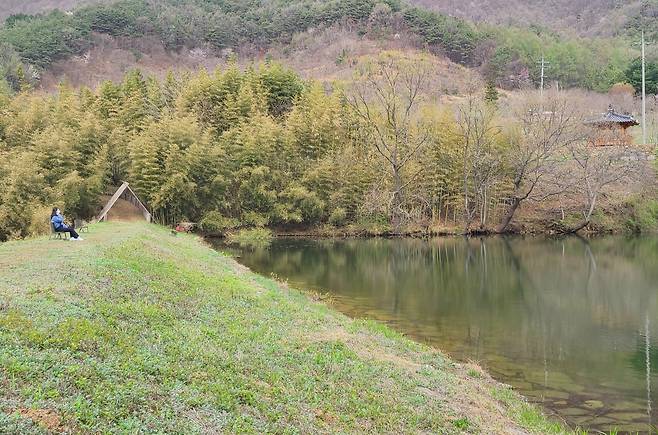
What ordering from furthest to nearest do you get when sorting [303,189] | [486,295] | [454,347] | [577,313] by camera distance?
[303,189] → [486,295] → [577,313] → [454,347]

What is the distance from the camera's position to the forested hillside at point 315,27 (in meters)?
69.3

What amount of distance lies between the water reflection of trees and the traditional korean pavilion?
37.4 ft

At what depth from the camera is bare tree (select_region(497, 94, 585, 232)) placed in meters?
33.8

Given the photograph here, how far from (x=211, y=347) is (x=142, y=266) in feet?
16.6

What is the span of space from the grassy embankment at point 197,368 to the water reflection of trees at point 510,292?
216cm

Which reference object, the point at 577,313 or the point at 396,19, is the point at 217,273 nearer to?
the point at 577,313

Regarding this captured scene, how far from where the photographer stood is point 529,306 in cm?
1416

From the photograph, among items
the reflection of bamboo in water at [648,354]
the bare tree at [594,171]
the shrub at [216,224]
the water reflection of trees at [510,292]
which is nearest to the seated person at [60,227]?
the water reflection of trees at [510,292]

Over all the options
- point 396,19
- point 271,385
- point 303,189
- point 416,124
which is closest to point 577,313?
point 271,385

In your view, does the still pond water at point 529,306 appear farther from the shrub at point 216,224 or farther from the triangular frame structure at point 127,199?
the triangular frame structure at point 127,199

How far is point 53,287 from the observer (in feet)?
23.6

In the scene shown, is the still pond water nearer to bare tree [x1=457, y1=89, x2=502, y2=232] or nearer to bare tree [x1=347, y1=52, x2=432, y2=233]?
bare tree [x1=457, y1=89, x2=502, y2=232]

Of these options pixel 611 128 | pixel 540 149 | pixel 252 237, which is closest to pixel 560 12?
pixel 611 128

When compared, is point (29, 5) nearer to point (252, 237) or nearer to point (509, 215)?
point (252, 237)
